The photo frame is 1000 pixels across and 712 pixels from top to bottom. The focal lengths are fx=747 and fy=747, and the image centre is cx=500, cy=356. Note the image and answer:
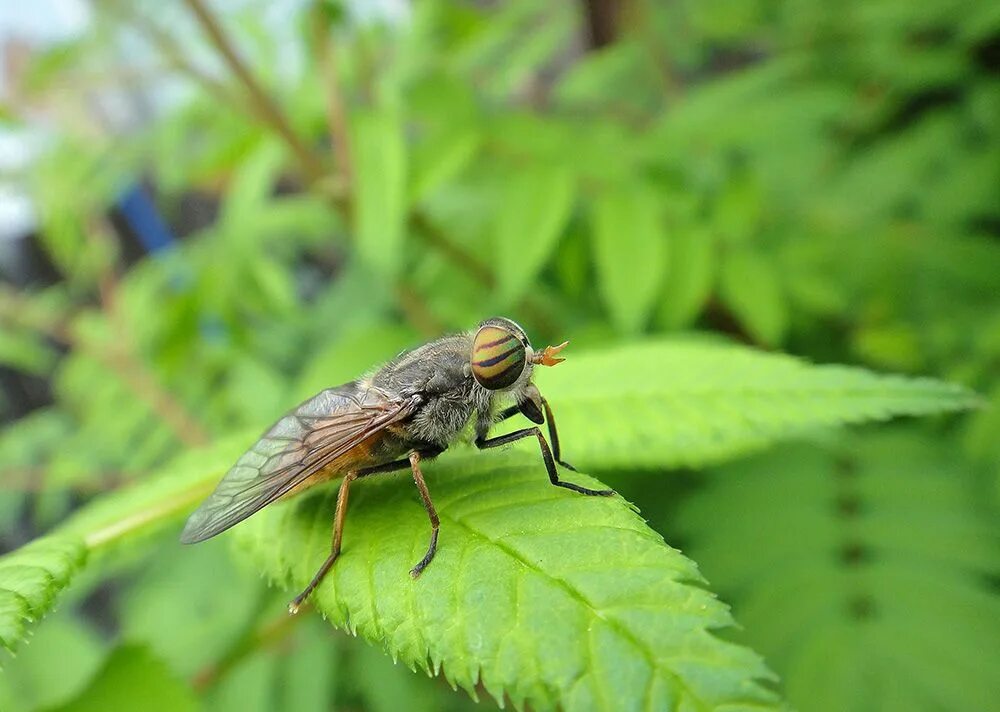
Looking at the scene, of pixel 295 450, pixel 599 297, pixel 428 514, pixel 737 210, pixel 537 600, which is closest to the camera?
pixel 537 600

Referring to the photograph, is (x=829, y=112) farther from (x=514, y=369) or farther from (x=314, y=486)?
(x=314, y=486)

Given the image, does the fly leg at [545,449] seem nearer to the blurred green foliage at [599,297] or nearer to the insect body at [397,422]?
the insect body at [397,422]

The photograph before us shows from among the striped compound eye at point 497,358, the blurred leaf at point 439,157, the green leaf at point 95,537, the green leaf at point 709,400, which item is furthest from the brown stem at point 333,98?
the striped compound eye at point 497,358

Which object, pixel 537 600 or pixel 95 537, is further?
pixel 95 537

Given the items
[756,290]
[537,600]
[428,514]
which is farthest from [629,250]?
[537,600]

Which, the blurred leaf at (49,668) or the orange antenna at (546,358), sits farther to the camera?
the blurred leaf at (49,668)

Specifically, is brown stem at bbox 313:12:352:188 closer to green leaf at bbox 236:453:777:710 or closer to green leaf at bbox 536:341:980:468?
green leaf at bbox 536:341:980:468

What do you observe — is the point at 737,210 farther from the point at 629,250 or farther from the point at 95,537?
the point at 95,537
